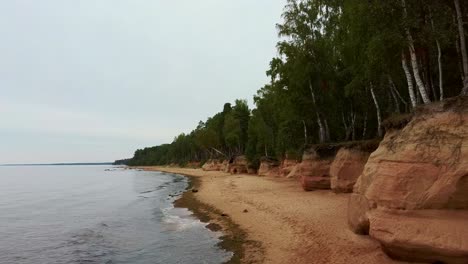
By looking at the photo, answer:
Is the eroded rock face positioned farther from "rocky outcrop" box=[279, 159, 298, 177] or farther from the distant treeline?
"rocky outcrop" box=[279, 159, 298, 177]

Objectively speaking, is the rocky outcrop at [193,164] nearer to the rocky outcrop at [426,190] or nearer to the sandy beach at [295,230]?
the sandy beach at [295,230]

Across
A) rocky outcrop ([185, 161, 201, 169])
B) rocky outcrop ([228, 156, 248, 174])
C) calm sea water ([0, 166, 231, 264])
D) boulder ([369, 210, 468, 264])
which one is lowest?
calm sea water ([0, 166, 231, 264])

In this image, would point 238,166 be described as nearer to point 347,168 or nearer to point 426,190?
point 347,168

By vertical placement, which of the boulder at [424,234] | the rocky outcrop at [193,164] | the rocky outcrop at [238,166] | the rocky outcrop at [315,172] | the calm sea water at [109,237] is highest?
the rocky outcrop at [193,164]

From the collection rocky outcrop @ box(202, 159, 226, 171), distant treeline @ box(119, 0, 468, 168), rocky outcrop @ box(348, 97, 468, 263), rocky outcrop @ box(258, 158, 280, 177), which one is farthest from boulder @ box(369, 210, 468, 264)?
rocky outcrop @ box(202, 159, 226, 171)

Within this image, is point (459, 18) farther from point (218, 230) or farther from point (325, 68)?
point (325, 68)

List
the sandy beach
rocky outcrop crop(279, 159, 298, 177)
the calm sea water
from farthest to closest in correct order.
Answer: rocky outcrop crop(279, 159, 298, 177), the calm sea water, the sandy beach

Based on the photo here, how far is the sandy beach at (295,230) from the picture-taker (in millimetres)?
13609

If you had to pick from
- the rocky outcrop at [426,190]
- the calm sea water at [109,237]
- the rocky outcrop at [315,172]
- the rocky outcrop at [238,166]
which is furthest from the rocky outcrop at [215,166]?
the rocky outcrop at [426,190]

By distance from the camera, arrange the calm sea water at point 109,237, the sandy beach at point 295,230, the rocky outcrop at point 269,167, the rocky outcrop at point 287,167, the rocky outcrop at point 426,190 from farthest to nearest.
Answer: the rocky outcrop at point 269,167 < the rocky outcrop at point 287,167 < the calm sea water at point 109,237 < the sandy beach at point 295,230 < the rocky outcrop at point 426,190

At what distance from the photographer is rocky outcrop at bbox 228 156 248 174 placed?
72.8 metres

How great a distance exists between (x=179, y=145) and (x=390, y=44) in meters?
146

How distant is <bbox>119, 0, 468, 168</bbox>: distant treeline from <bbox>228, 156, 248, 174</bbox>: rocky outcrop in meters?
4.44

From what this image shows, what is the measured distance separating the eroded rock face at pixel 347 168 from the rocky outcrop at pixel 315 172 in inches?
159
